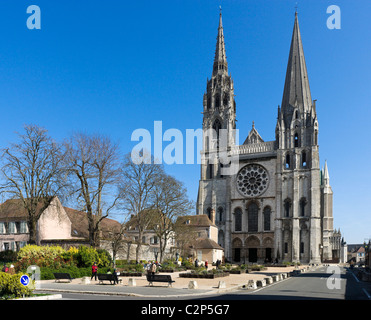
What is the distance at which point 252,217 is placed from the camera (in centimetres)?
7550

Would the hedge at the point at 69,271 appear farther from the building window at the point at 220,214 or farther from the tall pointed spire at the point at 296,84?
the tall pointed spire at the point at 296,84

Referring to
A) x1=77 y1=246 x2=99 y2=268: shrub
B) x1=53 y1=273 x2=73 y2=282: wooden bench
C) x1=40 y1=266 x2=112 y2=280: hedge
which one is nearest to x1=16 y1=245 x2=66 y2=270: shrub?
x1=40 y1=266 x2=112 y2=280: hedge

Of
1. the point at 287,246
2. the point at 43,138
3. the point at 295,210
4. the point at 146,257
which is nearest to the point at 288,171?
the point at 295,210

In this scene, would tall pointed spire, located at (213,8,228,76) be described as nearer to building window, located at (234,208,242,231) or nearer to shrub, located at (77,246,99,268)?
building window, located at (234,208,242,231)

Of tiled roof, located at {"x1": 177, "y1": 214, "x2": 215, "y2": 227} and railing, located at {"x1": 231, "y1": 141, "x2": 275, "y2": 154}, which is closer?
tiled roof, located at {"x1": 177, "y1": 214, "x2": 215, "y2": 227}

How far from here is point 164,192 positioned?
4694cm

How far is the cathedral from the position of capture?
230ft

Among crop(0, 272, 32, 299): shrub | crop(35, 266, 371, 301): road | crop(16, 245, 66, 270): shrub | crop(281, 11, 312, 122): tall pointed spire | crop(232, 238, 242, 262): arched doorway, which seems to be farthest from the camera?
crop(281, 11, 312, 122): tall pointed spire

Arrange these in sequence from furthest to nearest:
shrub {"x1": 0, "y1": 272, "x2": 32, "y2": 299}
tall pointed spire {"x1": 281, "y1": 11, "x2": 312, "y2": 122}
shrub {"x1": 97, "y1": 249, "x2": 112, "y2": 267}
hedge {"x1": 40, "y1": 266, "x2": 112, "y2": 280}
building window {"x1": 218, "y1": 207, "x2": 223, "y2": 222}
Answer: building window {"x1": 218, "y1": 207, "x2": 223, "y2": 222} < tall pointed spire {"x1": 281, "y1": 11, "x2": 312, "y2": 122} < shrub {"x1": 97, "y1": 249, "x2": 112, "y2": 267} < hedge {"x1": 40, "y1": 266, "x2": 112, "y2": 280} < shrub {"x1": 0, "y1": 272, "x2": 32, "y2": 299}

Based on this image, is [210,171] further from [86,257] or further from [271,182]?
[86,257]

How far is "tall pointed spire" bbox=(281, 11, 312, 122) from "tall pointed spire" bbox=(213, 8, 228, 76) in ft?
43.8

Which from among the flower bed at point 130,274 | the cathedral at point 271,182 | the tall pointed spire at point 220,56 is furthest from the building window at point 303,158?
the flower bed at point 130,274

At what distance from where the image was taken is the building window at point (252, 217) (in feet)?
246

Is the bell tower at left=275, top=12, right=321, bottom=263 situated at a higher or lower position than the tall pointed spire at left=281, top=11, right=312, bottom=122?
lower
